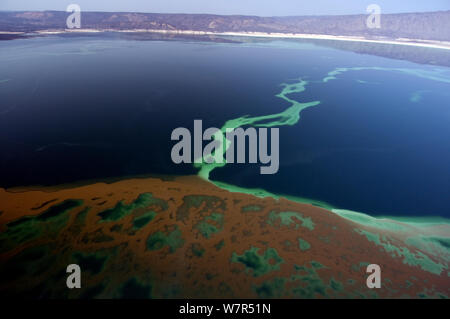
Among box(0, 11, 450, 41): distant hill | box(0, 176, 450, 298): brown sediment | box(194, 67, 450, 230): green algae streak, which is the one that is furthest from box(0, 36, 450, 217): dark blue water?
box(0, 11, 450, 41): distant hill

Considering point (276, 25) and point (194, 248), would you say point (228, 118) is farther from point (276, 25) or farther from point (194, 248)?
point (276, 25)

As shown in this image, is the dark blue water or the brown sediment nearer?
the brown sediment

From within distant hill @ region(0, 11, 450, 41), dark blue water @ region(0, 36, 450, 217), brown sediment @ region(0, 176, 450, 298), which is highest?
distant hill @ region(0, 11, 450, 41)

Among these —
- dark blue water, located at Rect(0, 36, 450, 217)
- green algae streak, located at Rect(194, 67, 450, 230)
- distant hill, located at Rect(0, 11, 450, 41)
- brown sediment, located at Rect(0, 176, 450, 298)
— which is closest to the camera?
brown sediment, located at Rect(0, 176, 450, 298)

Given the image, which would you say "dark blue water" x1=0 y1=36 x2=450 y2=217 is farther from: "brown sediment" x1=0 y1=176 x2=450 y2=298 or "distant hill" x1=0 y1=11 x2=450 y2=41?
"distant hill" x1=0 y1=11 x2=450 y2=41
